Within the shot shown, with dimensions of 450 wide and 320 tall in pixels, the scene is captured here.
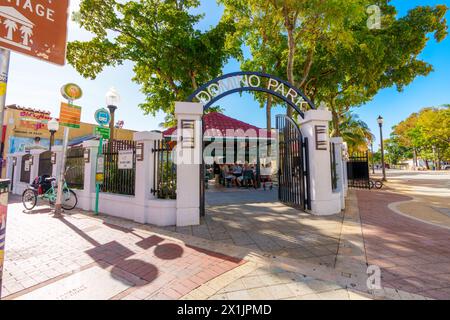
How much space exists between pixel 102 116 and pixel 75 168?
293cm

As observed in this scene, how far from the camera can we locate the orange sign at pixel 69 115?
6.44 m

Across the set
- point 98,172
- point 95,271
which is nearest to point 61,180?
point 98,172

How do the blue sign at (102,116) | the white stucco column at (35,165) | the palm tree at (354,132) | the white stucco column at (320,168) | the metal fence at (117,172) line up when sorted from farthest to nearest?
1. the palm tree at (354,132)
2. the white stucco column at (35,165)
3. the blue sign at (102,116)
4. the white stucco column at (320,168)
5. the metal fence at (117,172)

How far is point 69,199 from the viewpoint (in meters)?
7.55

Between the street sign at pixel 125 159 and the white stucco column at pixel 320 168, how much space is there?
17.5ft

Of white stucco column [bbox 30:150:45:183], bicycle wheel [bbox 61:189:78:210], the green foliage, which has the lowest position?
bicycle wheel [bbox 61:189:78:210]

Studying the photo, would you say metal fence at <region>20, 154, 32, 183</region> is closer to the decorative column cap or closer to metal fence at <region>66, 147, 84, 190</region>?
metal fence at <region>66, 147, 84, 190</region>

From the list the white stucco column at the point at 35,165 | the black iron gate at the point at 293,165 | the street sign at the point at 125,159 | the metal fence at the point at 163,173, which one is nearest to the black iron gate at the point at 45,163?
the white stucco column at the point at 35,165

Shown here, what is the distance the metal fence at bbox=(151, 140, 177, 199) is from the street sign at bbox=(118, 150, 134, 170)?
3.06ft

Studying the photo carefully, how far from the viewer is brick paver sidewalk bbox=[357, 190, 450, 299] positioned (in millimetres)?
2660

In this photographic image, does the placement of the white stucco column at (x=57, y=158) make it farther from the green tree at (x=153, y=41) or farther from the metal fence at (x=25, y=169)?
the green tree at (x=153, y=41)

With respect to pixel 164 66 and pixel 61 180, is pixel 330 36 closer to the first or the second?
pixel 164 66

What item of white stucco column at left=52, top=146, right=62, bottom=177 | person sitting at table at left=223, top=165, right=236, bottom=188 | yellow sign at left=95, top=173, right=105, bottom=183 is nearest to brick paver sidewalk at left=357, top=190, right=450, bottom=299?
yellow sign at left=95, top=173, right=105, bottom=183

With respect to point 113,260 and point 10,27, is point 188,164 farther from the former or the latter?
point 10,27
